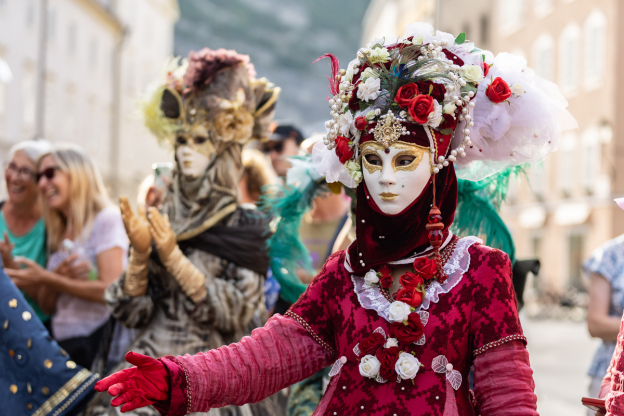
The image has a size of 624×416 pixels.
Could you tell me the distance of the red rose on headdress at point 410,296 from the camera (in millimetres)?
2273

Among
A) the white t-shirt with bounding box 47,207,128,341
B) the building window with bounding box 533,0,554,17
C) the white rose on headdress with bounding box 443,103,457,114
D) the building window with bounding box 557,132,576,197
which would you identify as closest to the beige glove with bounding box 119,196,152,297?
the white t-shirt with bounding box 47,207,128,341

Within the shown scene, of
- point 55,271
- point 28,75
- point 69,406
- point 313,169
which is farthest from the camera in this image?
point 28,75

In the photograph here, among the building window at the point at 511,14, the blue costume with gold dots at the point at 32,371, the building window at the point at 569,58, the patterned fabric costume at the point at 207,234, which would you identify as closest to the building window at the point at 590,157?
the building window at the point at 569,58

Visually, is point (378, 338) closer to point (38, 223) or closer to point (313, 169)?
point (313, 169)

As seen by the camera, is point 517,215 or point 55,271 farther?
point 517,215

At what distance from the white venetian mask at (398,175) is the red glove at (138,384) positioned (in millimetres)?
808

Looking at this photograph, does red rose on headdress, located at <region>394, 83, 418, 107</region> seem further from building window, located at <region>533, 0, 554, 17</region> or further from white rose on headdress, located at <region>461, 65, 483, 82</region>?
building window, located at <region>533, 0, 554, 17</region>

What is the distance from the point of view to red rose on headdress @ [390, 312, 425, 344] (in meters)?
2.25

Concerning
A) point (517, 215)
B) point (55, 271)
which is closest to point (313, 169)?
point (55, 271)

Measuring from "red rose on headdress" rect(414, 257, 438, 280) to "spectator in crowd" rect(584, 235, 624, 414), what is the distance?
171 cm

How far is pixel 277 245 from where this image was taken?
12.4 feet

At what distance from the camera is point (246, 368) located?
242cm

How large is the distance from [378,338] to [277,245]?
4.98ft

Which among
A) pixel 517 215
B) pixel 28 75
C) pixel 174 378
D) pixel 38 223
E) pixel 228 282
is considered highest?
pixel 28 75
